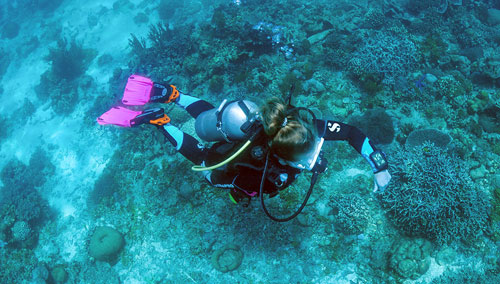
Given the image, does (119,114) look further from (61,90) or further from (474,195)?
(61,90)

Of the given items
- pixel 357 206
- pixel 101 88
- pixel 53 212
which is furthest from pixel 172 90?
pixel 101 88

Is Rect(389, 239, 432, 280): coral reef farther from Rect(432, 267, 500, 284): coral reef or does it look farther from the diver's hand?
the diver's hand

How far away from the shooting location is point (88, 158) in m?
8.75

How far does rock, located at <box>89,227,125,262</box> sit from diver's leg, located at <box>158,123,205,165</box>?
3.36 m

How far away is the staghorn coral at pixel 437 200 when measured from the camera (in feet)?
14.7

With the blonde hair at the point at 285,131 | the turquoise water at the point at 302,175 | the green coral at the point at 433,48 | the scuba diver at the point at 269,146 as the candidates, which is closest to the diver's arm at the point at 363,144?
the scuba diver at the point at 269,146

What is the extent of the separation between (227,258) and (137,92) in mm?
3812

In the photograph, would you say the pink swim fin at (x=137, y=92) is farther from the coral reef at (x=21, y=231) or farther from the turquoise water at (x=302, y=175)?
the coral reef at (x=21, y=231)

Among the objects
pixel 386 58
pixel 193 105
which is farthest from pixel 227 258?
pixel 386 58

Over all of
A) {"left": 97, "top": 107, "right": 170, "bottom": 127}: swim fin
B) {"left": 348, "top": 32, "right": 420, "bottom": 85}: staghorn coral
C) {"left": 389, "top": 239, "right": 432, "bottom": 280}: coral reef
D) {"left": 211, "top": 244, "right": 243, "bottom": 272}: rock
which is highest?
{"left": 97, "top": 107, "right": 170, "bottom": 127}: swim fin

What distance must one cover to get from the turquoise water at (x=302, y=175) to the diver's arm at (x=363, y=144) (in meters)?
1.55

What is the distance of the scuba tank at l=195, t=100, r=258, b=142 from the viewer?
2.74 m

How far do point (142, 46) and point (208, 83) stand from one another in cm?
565

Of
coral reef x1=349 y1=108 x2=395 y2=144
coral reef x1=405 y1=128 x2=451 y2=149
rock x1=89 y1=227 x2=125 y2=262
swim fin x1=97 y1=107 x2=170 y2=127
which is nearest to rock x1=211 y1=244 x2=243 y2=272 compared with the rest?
rock x1=89 y1=227 x2=125 y2=262
